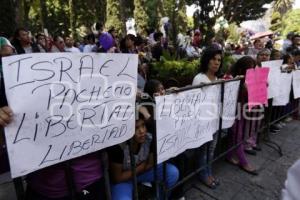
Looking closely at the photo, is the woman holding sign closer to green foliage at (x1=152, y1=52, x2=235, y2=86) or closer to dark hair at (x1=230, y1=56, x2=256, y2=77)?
dark hair at (x1=230, y1=56, x2=256, y2=77)

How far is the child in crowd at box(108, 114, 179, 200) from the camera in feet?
7.99

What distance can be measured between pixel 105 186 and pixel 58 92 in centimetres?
89

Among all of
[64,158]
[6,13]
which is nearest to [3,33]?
[6,13]

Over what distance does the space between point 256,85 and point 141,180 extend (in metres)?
2.02

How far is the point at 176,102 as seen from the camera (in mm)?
2656

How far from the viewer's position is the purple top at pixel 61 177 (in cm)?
200

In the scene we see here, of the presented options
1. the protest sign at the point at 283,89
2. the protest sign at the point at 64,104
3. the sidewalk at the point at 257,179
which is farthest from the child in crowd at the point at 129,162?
the protest sign at the point at 283,89

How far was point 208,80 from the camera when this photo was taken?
341 cm

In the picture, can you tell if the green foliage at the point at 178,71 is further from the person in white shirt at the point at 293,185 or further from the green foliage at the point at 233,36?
the green foliage at the point at 233,36

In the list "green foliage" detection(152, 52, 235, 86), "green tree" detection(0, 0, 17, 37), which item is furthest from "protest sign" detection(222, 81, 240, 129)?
"green tree" detection(0, 0, 17, 37)

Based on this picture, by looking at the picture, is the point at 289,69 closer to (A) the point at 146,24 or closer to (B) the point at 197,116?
(B) the point at 197,116

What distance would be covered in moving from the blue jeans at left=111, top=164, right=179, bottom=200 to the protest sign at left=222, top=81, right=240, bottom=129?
1.07 metres

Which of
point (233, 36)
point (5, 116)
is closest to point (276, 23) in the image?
point (233, 36)

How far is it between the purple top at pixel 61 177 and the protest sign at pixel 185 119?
68cm
